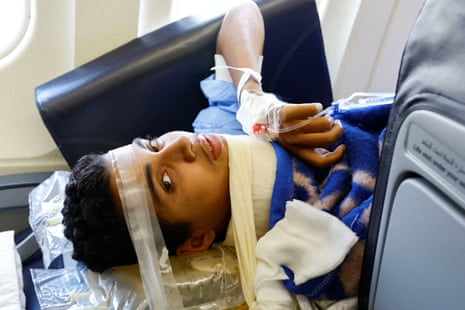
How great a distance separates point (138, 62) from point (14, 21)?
439 millimetres

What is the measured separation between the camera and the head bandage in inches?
37.5

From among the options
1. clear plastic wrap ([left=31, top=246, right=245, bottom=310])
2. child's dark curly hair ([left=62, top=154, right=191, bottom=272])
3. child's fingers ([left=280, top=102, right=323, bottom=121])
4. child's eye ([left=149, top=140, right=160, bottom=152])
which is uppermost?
child's fingers ([left=280, top=102, right=323, bottom=121])

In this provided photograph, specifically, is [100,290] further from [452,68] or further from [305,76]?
[305,76]

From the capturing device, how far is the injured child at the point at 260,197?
3.10 feet

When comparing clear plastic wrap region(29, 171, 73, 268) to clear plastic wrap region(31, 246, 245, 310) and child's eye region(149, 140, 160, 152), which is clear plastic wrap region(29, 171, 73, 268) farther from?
child's eye region(149, 140, 160, 152)

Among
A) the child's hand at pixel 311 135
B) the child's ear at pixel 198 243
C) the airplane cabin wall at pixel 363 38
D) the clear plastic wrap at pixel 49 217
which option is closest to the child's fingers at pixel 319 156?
the child's hand at pixel 311 135

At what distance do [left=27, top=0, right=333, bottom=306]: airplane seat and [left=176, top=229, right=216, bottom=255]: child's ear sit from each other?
43 cm

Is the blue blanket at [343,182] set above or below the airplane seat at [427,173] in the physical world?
below

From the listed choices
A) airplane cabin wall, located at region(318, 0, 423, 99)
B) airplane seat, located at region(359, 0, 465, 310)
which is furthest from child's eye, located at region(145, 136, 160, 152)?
airplane cabin wall, located at region(318, 0, 423, 99)

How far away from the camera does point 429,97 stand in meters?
0.63

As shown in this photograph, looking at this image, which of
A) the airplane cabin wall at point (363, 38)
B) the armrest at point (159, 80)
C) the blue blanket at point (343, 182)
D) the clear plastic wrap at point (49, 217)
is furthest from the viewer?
the airplane cabin wall at point (363, 38)

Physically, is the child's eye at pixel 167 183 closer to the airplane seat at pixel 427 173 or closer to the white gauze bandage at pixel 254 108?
the white gauze bandage at pixel 254 108

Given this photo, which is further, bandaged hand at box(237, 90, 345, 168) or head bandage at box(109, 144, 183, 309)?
bandaged hand at box(237, 90, 345, 168)

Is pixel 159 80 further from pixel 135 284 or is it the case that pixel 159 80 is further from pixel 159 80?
pixel 135 284
